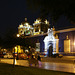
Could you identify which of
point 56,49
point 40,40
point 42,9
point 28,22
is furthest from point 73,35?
point 28,22

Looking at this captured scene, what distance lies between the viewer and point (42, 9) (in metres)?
5.17

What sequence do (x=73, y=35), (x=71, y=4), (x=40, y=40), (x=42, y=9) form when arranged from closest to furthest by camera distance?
(x=71, y=4)
(x=42, y=9)
(x=73, y=35)
(x=40, y=40)

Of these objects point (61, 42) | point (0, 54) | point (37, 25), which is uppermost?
point (37, 25)

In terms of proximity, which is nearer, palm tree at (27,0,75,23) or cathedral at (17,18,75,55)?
palm tree at (27,0,75,23)

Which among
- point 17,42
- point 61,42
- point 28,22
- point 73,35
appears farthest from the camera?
point 28,22

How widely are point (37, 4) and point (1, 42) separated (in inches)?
394

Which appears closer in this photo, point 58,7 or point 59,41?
point 58,7

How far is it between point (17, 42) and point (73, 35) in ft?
54.8

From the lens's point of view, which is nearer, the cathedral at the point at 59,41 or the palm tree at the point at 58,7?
the palm tree at the point at 58,7

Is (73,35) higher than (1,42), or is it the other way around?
(73,35)

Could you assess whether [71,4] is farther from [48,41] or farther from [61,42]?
[48,41]

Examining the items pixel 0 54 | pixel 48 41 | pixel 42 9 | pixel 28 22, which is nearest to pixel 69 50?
pixel 48 41

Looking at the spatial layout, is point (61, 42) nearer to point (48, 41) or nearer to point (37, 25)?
point (48, 41)

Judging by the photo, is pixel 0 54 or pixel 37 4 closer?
pixel 37 4
